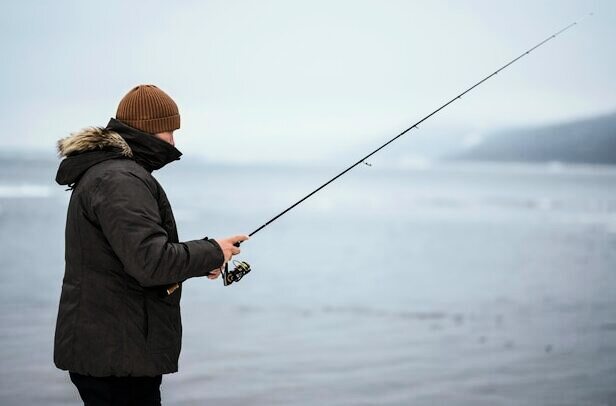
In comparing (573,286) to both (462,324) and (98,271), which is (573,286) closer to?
(462,324)

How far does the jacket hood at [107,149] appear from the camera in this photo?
1.65m

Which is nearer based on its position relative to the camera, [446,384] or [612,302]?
[446,384]

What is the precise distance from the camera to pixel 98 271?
1.63 meters

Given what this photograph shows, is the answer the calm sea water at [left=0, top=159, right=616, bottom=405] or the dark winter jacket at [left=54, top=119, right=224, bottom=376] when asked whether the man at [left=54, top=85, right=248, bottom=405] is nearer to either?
the dark winter jacket at [left=54, top=119, right=224, bottom=376]

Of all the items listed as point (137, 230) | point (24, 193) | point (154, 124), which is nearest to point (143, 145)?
point (154, 124)

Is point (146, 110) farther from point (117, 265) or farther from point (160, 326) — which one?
point (160, 326)

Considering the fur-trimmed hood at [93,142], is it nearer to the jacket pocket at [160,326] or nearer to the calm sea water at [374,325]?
the jacket pocket at [160,326]

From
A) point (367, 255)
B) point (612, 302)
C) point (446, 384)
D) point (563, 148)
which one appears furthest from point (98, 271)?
point (563, 148)

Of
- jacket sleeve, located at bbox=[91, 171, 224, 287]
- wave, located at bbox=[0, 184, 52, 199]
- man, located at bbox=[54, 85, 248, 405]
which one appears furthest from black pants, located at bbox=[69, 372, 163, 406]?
wave, located at bbox=[0, 184, 52, 199]

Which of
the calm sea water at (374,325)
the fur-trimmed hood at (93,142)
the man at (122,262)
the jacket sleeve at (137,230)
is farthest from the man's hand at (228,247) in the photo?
the calm sea water at (374,325)

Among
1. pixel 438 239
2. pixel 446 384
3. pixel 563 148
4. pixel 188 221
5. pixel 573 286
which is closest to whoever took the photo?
pixel 446 384

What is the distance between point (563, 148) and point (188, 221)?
234 feet

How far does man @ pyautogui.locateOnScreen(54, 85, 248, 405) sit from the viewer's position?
1.55m

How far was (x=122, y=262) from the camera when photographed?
158cm
